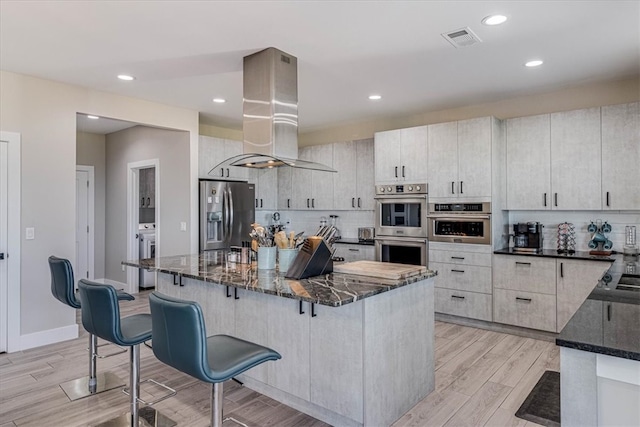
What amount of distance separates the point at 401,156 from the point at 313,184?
1.80 m

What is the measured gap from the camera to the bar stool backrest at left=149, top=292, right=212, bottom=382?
5.63 feet

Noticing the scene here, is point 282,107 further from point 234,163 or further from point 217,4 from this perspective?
point 217,4

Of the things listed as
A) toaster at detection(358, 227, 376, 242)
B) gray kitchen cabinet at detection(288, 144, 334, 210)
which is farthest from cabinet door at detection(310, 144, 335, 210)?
toaster at detection(358, 227, 376, 242)

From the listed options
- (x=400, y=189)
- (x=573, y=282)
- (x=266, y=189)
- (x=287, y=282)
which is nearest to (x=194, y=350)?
(x=287, y=282)

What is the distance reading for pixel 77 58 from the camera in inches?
138

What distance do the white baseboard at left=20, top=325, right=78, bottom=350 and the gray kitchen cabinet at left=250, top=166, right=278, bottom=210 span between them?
10.4ft

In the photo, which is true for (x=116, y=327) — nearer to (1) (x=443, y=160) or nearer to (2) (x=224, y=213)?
(2) (x=224, y=213)

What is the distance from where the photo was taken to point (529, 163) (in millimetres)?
4410

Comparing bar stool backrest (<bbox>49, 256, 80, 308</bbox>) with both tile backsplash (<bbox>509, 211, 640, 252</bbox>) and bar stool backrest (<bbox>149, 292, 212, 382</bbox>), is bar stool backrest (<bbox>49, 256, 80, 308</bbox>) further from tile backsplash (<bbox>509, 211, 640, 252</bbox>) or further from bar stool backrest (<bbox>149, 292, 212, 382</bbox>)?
tile backsplash (<bbox>509, 211, 640, 252</bbox>)

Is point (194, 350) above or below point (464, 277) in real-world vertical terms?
above

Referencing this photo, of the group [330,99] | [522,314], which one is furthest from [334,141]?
[522,314]

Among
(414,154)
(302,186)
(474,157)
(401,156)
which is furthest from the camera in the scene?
(302,186)

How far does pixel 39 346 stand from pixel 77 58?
290cm

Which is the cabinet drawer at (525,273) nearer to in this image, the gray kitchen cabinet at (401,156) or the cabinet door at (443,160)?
the cabinet door at (443,160)
